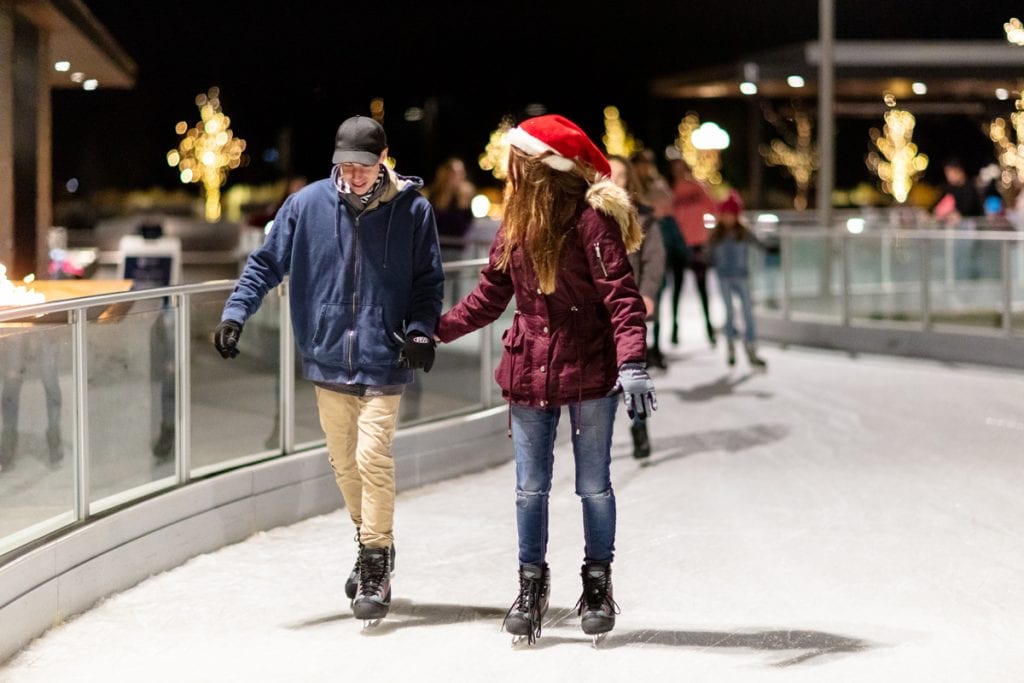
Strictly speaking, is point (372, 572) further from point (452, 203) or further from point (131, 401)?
point (452, 203)

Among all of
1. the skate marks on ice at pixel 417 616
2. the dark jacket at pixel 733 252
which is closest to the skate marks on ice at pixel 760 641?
the skate marks on ice at pixel 417 616

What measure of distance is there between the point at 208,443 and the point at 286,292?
916 mm

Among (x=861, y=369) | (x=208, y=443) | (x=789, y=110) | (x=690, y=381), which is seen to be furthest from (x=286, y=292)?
(x=789, y=110)

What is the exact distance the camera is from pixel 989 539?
7.20 m

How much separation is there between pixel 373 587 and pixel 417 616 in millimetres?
260

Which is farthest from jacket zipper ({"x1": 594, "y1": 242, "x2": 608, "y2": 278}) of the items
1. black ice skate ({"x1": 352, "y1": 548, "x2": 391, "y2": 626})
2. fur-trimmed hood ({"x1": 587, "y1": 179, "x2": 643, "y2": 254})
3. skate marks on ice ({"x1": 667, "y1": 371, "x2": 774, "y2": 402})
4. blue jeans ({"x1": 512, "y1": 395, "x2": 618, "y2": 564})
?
skate marks on ice ({"x1": 667, "y1": 371, "x2": 774, "y2": 402})

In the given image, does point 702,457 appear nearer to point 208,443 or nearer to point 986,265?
point 208,443

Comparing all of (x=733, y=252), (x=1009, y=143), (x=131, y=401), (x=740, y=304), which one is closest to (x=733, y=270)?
(x=733, y=252)

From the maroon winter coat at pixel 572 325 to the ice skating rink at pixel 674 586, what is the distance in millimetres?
874

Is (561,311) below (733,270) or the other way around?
below

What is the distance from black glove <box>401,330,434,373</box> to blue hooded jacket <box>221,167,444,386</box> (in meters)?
0.06

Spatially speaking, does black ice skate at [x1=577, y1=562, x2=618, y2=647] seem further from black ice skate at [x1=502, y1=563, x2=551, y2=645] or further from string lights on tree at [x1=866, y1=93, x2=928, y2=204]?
string lights on tree at [x1=866, y1=93, x2=928, y2=204]

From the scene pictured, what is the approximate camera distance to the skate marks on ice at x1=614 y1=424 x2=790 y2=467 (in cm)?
982

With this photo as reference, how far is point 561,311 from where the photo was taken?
544 cm
